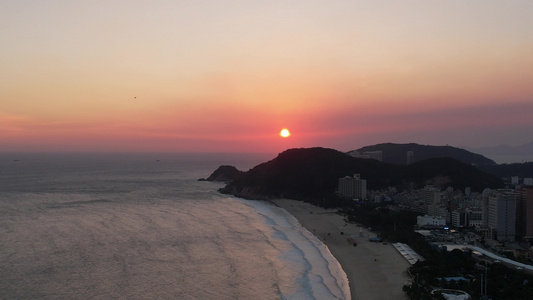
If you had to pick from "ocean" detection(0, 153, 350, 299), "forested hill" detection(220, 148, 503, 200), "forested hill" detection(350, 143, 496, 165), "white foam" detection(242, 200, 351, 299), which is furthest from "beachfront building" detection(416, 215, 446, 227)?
"forested hill" detection(350, 143, 496, 165)

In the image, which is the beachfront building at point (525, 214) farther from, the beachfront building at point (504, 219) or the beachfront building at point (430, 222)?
the beachfront building at point (430, 222)

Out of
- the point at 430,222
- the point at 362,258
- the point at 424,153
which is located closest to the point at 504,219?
the point at 430,222

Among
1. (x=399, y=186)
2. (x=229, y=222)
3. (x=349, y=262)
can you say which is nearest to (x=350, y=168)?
(x=399, y=186)

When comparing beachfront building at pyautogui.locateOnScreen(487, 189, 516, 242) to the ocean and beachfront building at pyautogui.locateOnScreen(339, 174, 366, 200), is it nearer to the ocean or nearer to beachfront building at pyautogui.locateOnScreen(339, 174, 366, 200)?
the ocean

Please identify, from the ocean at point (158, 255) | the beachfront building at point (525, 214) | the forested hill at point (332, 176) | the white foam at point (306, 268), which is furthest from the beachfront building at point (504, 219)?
the forested hill at point (332, 176)

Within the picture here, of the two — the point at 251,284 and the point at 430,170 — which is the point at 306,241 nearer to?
the point at 251,284

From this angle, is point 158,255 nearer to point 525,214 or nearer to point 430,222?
point 430,222
